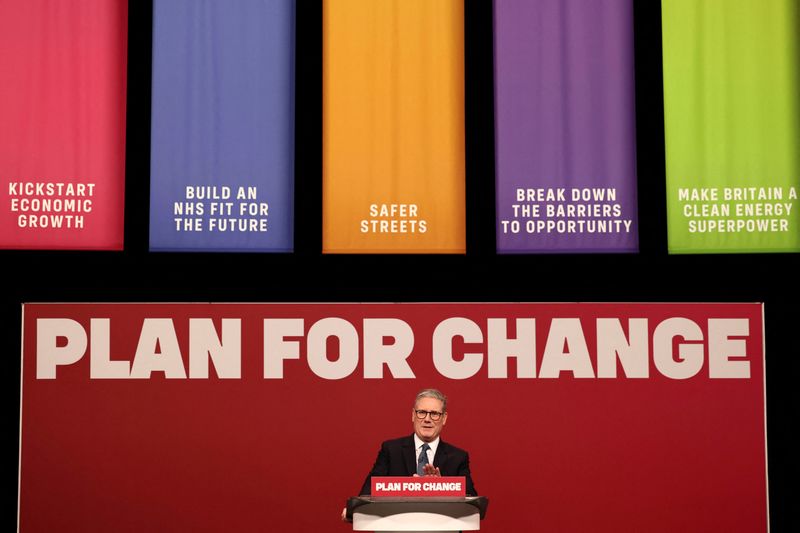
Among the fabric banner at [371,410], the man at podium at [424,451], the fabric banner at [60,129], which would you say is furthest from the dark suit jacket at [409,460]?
the fabric banner at [60,129]

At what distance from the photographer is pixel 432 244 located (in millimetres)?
7180

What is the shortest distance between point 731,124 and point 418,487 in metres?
4.57

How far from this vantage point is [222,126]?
7266 mm

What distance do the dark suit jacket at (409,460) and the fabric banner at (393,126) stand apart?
193 cm

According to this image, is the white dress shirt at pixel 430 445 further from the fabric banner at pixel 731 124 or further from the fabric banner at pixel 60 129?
the fabric banner at pixel 60 129

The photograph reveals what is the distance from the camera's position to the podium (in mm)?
3648

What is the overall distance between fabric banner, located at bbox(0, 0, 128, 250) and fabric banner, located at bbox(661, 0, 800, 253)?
13.3ft

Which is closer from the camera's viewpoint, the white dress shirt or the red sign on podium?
the red sign on podium

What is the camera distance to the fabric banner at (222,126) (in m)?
7.16

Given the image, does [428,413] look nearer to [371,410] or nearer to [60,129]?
[371,410]

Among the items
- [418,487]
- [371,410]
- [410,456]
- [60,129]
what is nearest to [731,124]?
[371,410]

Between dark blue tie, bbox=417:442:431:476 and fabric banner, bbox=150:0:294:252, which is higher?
fabric banner, bbox=150:0:294:252

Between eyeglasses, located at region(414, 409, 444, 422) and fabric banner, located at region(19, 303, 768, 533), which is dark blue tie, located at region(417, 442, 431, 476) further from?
fabric banner, located at region(19, 303, 768, 533)

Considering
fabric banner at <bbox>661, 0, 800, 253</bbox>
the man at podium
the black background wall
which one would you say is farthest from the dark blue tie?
fabric banner at <bbox>661, 0, 800, 253</bbox>
